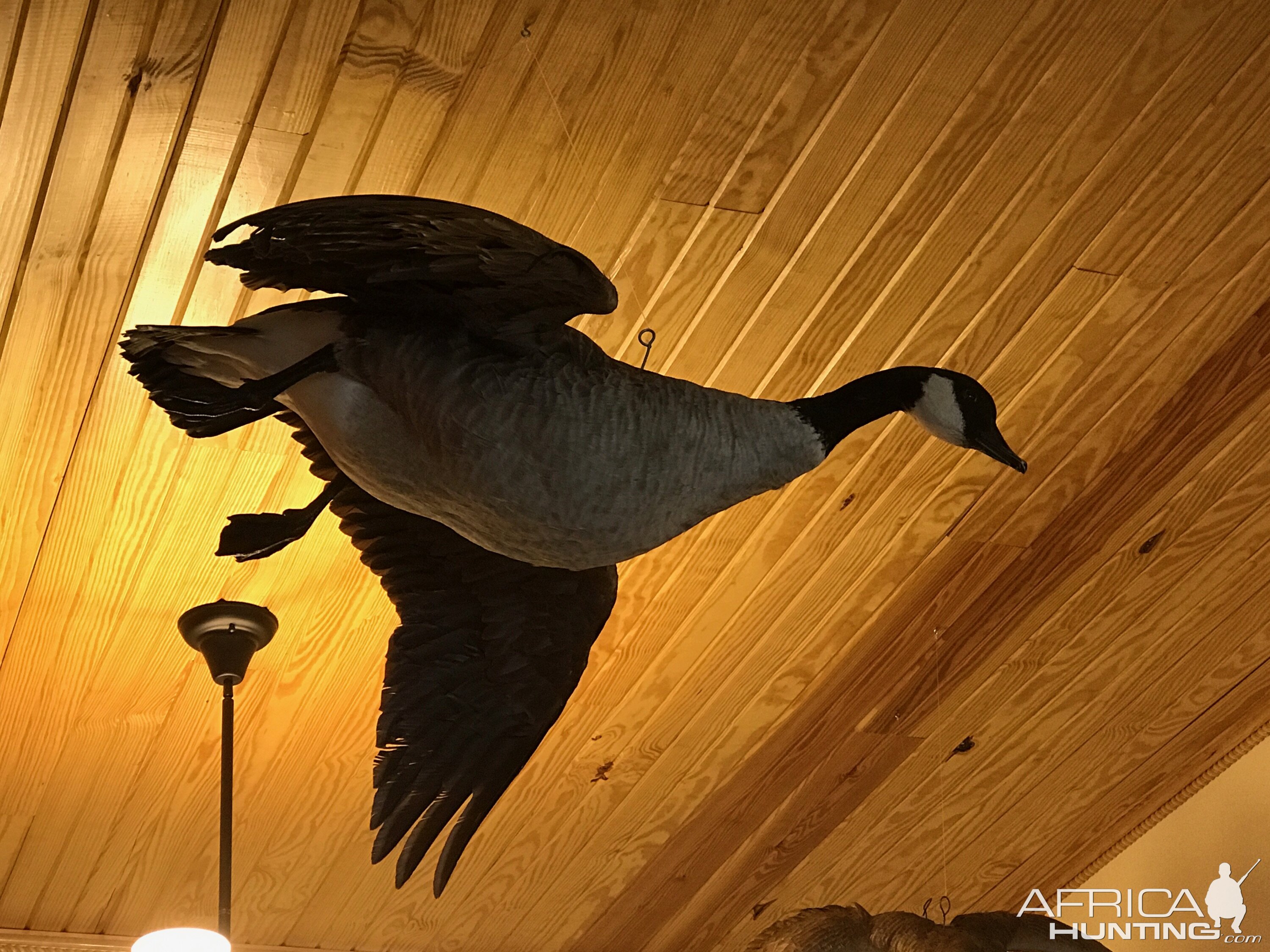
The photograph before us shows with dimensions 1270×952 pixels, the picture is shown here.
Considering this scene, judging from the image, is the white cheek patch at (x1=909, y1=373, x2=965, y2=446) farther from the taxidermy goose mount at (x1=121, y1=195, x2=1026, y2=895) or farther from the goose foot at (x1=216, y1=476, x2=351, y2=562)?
the goose foot at (x1=216, y1=476, x2=351, y2=562)

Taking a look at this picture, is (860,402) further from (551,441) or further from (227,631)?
(227,631)

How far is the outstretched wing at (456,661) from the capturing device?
1.67 m

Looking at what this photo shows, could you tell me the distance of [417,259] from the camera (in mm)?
1384

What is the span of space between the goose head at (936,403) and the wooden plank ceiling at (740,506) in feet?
1.46

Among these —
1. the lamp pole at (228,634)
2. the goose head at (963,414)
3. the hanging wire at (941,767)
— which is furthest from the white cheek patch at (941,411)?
the lamp pole at (228,634)

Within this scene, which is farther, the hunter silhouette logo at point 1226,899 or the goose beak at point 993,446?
the hunter silhouette logo at point 1226,899

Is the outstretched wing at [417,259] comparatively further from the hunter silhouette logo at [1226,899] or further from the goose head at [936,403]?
the hunter silhouette logo at [1226,899]

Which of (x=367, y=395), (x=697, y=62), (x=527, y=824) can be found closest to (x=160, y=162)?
(x=367, y=395)

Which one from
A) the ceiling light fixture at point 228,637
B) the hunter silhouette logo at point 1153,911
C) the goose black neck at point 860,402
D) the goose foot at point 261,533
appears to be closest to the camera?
the goose black neck at point 860,402

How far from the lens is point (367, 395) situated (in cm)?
149

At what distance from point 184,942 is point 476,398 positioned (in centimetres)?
98

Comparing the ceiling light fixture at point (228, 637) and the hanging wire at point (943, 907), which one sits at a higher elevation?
the ceiling light fixture at point (228, 637)

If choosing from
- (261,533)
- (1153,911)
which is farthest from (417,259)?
(1153,911)

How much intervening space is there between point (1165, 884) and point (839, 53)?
84.1 inches
